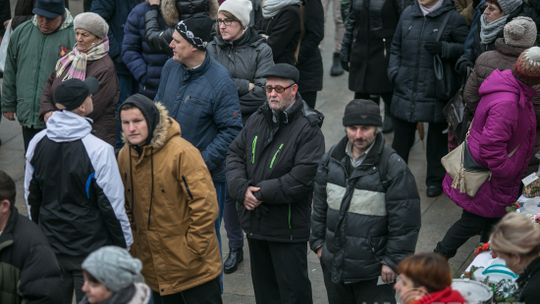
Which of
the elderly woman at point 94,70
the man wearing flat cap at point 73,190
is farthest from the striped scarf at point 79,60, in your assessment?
the man wearing flat cap at point 73,190

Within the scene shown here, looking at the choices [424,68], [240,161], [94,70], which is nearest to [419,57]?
[424,68]

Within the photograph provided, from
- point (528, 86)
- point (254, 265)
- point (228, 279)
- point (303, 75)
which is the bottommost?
point (228, 279)

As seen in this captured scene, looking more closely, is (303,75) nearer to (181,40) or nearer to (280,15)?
(280,15)

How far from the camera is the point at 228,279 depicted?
7871 millimetres

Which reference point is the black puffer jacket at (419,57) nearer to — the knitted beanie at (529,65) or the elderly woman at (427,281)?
the knitted beanie at (529,65)

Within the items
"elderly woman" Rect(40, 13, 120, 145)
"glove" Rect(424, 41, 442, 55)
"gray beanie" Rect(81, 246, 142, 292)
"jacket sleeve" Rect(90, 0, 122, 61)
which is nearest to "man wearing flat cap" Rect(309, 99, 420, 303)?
"gray beanie" Rect(81, 246, 142, 292)

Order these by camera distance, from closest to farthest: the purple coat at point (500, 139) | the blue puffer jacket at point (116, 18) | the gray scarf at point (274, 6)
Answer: the purple coat at point (500, 139) < the gray scarf at point (274, 6) < the blue puffer jacket at point (116, 18)

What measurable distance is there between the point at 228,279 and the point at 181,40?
1.98 meters

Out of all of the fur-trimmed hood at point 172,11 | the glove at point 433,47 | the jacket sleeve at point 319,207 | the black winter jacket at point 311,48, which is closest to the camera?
the jacket sleeve at point 319,207

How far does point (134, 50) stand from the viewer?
8938 mm

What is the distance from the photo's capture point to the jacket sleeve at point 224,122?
23.5 ft

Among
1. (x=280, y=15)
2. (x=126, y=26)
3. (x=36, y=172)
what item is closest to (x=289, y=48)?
(x=280, y=15)

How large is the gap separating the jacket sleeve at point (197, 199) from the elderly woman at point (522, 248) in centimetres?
178

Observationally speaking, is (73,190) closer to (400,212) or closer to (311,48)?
(400,212)
